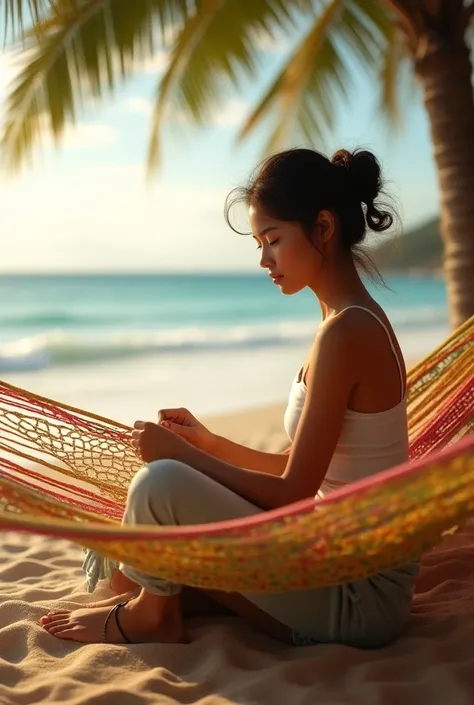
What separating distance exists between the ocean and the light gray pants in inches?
22.4

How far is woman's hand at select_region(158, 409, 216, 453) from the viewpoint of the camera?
157 centimetres

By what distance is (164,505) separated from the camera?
1.27 metres

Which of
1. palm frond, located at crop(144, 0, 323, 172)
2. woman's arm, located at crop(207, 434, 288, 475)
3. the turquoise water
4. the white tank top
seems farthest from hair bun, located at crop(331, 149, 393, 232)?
the turquoise water

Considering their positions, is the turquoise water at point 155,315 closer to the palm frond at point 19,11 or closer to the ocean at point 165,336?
the ocean at point 165,336

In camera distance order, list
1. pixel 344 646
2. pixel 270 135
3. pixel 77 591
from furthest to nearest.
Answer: pixel 270 135 → pixel 77 591 → pixel 344 646

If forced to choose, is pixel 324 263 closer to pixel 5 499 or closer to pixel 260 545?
pixel 260 545

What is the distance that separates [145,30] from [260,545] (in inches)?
130

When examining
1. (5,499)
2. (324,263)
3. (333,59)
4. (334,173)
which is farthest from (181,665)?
(333,59)

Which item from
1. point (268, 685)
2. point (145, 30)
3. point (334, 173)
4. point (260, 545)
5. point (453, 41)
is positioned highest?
point (145, 30)

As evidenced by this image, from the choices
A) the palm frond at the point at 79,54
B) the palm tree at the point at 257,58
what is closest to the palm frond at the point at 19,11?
the palm tree at the point at 257,58

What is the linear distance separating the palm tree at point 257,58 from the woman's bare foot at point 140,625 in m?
2.07

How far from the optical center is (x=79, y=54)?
398cm

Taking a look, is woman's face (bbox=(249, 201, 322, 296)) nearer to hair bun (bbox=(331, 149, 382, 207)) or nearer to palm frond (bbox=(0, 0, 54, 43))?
hair bun (bbox=(331, 149, 382, 207))

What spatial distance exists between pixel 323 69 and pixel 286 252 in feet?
12.8
